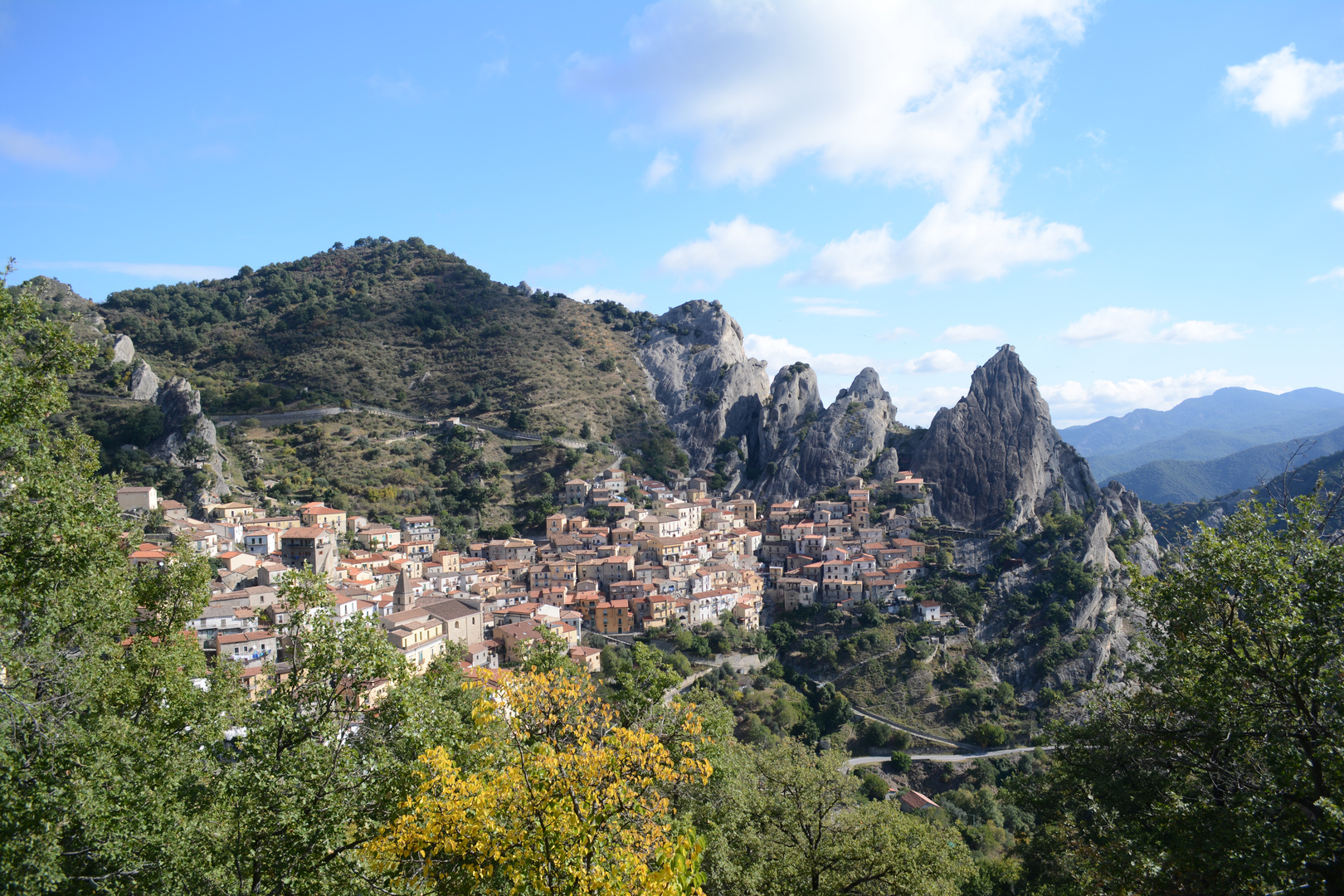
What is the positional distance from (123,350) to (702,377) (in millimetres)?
81294

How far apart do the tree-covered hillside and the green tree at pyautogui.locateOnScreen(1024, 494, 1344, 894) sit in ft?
273

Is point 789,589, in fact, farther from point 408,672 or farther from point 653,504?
point 408,672

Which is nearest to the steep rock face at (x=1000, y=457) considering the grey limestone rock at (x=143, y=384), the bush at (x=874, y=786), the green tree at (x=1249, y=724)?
the bush at (x=874, y=786)

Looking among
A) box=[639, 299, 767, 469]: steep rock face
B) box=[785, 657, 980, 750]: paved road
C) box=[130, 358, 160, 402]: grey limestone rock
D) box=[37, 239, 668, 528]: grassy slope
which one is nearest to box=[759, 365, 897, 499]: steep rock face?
box=[639, 299, 767, 469]: steep rock face

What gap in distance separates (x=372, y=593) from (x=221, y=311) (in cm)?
9115

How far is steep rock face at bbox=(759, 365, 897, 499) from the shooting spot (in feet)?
291

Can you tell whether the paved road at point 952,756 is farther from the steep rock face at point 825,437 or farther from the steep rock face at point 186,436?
the steep rock face at point 186,436

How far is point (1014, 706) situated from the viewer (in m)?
51.4

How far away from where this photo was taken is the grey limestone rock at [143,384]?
236ft

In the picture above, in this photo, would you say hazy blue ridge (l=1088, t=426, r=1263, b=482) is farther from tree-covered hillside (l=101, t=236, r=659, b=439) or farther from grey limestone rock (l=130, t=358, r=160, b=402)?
grey limestone rock (l=130, t=358, r=160, b=402)

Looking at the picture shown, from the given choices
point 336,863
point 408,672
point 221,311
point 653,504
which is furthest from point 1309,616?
point 221,311

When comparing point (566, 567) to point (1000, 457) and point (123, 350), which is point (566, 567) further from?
point (123, 350)

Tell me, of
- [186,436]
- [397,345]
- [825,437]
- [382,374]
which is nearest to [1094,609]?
[825,437]

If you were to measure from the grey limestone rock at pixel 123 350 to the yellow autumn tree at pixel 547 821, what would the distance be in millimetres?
88254
